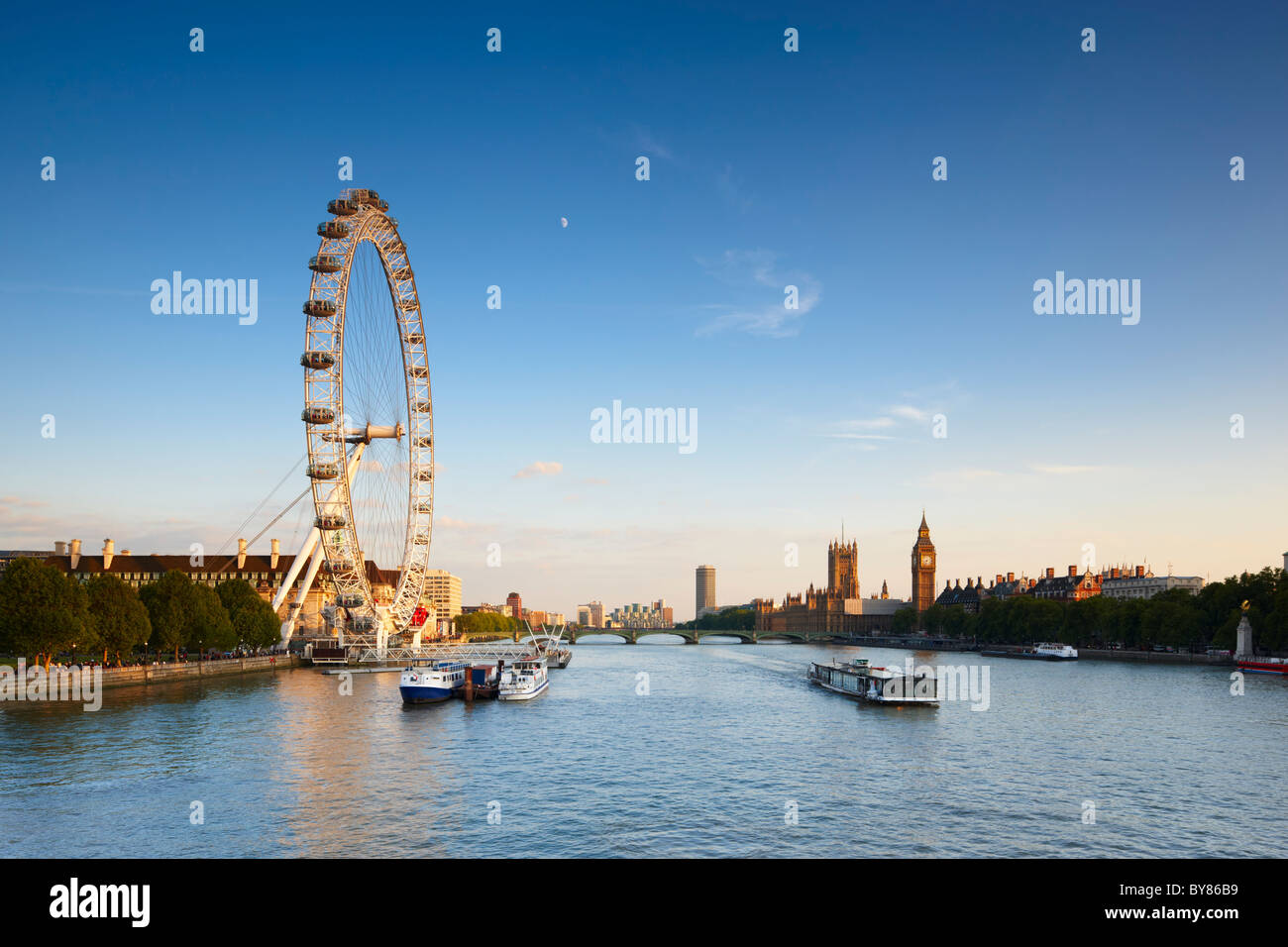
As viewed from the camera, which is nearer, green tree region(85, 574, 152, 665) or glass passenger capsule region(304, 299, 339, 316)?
green tree region(85, 574, 152, 665)

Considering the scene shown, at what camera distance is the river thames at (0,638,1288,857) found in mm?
25797

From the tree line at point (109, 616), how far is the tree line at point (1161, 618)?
103 metres

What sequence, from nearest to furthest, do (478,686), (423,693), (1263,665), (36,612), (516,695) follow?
(36,612)
(423,693)
(516,695)
(478,686)
(1263,665)

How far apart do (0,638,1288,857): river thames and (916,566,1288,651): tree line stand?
1645 inches

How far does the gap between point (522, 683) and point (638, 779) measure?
1466 inches

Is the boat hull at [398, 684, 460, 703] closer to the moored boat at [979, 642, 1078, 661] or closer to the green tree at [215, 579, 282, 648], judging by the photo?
the green tree at [215, 579, 282, 648]

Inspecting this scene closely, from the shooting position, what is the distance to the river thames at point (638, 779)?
25797 millimetres

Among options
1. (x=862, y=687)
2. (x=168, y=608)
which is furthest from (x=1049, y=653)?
(x=168, y=608)

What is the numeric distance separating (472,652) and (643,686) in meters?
29.6

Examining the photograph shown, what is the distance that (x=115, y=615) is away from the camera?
67312mm

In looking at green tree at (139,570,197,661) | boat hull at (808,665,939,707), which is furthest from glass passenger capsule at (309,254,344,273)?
boat hull at (808,665,939,707)

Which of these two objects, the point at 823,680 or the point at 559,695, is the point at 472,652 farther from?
the point at 823,680

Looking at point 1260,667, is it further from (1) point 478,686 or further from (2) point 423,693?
(2) point 423,693

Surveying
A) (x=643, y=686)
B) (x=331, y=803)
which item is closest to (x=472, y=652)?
(x=643, y=686)
